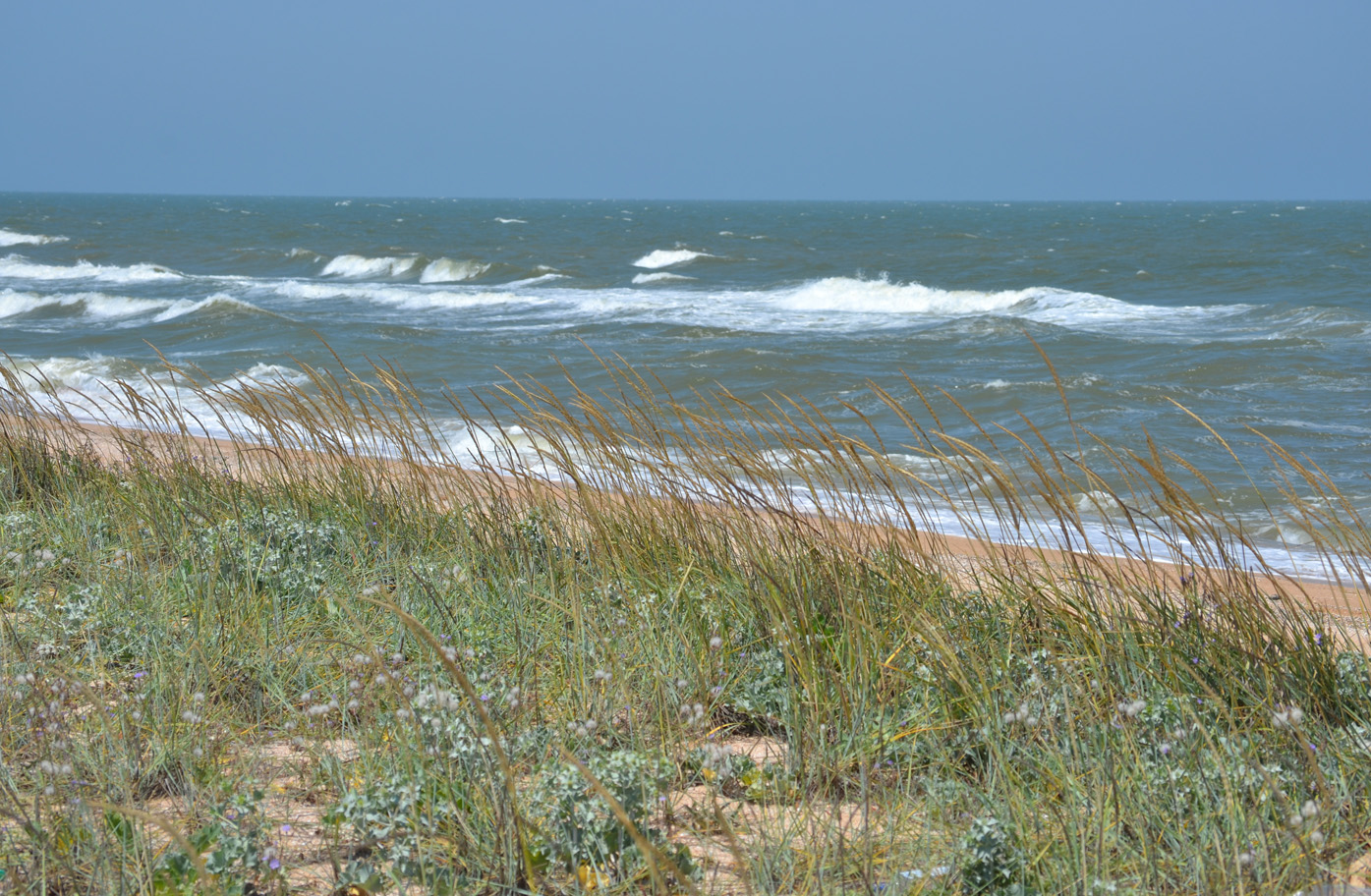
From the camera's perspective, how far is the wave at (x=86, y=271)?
101 ft

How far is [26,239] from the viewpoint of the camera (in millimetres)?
45250

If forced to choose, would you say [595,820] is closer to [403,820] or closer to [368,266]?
[403,820]

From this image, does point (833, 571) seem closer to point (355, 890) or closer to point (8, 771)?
point (355, 890)

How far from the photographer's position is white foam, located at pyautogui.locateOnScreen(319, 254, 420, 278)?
112ft

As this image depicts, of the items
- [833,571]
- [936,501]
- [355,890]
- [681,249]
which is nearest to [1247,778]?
[833,571]

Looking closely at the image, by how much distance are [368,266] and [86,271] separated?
8197mm

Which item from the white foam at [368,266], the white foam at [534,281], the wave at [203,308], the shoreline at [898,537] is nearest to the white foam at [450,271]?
the white foam at [368,266]

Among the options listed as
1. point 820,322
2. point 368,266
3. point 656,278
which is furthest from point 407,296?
point 820,322

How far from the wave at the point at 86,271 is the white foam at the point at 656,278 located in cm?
1286

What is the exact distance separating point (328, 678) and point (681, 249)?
121ft

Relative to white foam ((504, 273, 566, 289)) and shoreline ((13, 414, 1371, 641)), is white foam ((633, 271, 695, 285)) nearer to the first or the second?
white foam ((504, 273, 566, 289))

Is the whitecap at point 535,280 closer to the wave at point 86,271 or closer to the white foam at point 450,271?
the white foam at point 450,271

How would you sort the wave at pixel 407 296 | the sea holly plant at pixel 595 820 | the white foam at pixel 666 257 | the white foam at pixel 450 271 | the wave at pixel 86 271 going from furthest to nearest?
the white foam at pixel 666 257, the white foam at pixel 450 271, the wave at pixel 86 271, the wave at pixel 407 296, the sea holly plant at pixel 595 820

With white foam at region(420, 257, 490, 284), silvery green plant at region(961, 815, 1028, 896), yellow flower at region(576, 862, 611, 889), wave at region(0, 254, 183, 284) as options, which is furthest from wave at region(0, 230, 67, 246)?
silvery green plant at region(961, 815, 1028, 896)
